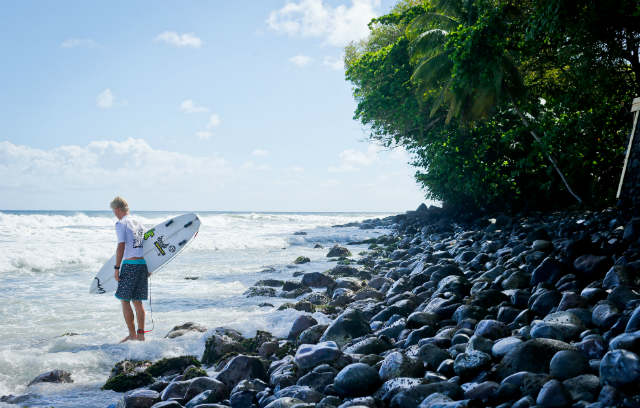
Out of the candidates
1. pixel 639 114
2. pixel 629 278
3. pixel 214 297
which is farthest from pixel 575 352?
pixel 214 297

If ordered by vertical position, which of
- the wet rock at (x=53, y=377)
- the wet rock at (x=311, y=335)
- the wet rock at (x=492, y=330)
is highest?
the wet rock at (x=492, y=330)

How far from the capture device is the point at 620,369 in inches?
86.2

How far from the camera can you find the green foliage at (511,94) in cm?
1004

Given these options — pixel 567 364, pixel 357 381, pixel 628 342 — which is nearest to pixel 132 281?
pixel 357 381

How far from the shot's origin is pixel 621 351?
2270mm

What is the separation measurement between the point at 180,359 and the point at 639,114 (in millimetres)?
→ 7333

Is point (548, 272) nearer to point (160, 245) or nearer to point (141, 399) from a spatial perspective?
point (141, 399)

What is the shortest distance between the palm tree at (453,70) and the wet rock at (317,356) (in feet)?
28.4

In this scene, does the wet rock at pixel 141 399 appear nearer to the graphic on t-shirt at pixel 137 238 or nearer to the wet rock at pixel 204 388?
the wet rock at pixel 204 388

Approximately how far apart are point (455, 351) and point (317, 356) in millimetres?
1136

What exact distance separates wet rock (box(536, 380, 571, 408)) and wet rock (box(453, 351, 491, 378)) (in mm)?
590

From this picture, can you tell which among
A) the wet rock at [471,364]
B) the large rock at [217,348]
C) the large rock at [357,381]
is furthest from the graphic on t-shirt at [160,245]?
the wet rock at [471,364]

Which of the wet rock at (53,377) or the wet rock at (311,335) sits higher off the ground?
the wet rock at (311,335)

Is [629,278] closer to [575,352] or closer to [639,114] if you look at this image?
[575,352]
